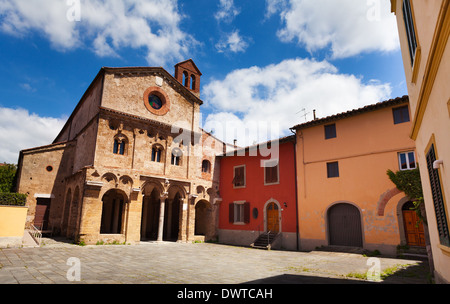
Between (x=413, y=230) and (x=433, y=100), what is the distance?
10605 millimetres

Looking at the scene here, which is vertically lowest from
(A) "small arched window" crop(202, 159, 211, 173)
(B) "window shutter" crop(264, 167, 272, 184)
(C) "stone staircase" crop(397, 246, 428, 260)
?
(C) "stone staircase" crop(397, 246, 428, 260)

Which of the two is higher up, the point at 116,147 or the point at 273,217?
the point at 116,147

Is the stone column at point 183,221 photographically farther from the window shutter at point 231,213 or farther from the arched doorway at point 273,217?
the arched doorway at point 273,217

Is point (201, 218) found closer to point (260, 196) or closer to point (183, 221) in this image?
point (183, 221)

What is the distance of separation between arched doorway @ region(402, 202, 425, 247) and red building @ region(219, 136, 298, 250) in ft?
19.7

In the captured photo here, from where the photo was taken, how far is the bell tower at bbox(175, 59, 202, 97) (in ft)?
76.1

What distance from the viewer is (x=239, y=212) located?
21.4 metres

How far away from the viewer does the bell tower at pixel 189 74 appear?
23.2 meters

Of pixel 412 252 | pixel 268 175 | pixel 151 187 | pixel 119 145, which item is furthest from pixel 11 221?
pixel 412 252

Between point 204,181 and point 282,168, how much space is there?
687cm

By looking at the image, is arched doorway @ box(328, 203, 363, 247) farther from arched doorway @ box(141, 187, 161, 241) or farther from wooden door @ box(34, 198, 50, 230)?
wooden door @ box(34, 198, 50, 230)

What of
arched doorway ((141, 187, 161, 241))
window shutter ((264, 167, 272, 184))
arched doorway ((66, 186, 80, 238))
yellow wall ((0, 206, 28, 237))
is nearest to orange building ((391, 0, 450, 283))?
window shutter ((264, 167, 272, 184))

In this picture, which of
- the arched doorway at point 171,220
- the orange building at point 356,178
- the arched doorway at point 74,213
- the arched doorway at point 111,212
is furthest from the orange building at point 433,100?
the arched doorway at point 111,212

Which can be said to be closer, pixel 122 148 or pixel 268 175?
pixel 122 148
